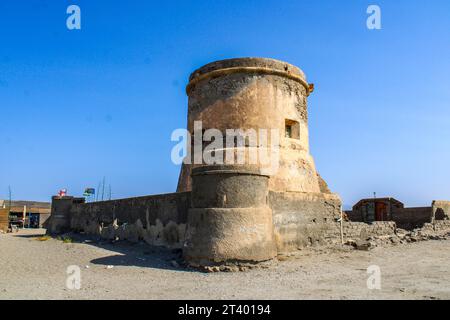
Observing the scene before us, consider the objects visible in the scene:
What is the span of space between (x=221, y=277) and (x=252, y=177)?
2.12m

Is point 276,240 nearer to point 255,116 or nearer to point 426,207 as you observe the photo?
point 255,116

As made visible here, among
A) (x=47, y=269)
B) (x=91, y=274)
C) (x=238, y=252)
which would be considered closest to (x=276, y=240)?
(x=238, y=252)

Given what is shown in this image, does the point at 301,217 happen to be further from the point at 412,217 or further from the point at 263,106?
the point at 412,217

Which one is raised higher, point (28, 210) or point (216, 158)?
point (216, 158)

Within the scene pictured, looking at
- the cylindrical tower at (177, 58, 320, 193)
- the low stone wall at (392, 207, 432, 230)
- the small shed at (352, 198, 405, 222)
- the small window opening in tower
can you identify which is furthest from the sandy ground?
the small shed at (352, 198, 405, 222)

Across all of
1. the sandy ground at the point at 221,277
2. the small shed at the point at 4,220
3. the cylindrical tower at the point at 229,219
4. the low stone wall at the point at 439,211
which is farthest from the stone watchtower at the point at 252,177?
the small shed at the point at 4,220

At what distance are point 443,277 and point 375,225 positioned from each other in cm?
514

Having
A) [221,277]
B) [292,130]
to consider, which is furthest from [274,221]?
[292,130]

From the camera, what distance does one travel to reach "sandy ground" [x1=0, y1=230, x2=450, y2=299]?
4.99m

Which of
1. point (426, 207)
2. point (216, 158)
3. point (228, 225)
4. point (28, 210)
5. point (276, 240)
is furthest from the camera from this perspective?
point (28, 210)

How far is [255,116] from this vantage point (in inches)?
409

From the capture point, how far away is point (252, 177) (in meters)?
7.28

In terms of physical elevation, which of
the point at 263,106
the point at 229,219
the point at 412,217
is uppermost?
the point at 263,106

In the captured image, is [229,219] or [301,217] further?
[301,217]
